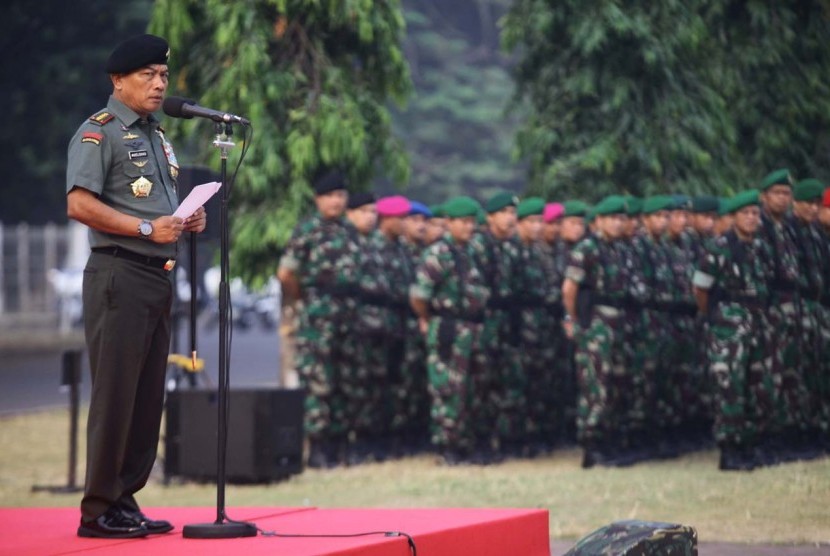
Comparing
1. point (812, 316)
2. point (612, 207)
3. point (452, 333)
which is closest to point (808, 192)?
point (812, 316)

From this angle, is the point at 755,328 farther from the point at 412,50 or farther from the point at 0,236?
the point at 412,50

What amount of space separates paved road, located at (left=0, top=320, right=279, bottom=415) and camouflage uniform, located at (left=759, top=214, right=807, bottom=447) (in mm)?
6836

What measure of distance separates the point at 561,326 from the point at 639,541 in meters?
7.91

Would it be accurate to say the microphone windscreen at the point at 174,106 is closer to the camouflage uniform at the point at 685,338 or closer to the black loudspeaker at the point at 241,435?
the black loudspeaker at the point at 241,435

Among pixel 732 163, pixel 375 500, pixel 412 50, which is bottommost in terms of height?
pixel 375 500

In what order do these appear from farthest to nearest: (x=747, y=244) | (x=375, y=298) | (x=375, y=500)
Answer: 1. (x=375, y=298)
2. (x=747, y=244)
3. (x=375, y=500)

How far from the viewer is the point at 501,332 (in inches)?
516

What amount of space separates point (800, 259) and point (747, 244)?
0.58 m

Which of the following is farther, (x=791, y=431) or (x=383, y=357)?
(x=383, y=357)

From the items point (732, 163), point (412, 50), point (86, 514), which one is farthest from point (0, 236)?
point (86, 514)

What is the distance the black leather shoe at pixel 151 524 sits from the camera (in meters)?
6.10

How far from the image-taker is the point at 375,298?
13109mm

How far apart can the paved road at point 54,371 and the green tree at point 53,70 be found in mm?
5347

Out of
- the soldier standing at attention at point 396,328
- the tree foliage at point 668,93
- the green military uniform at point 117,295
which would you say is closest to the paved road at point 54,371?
the soldier standing at attention at point 396,328
